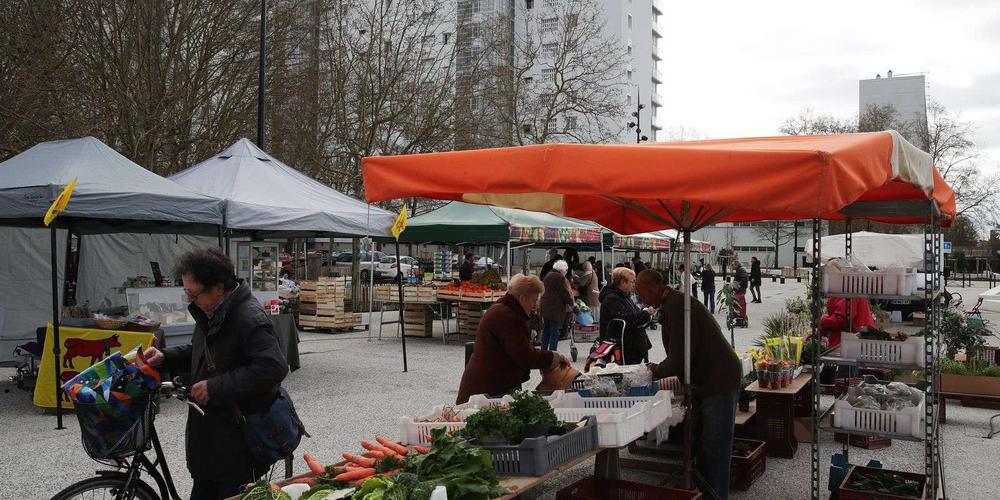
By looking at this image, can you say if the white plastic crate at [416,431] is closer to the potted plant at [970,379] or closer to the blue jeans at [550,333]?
the potted plant at [970,379]

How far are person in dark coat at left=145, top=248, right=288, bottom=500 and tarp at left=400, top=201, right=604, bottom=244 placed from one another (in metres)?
11.7

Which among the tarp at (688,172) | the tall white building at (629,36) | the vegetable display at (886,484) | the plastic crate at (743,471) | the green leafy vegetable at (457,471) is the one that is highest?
the tall white building at (629,36)

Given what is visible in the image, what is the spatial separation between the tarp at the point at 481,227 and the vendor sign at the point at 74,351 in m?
7.90

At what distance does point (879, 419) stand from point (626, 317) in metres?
4.49

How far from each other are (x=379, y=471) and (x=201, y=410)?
2.91 ft

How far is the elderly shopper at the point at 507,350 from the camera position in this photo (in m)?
5.74

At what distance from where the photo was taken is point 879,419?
511cm

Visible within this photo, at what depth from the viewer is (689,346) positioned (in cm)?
528

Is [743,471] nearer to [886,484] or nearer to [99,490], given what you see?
Result: [886,484]

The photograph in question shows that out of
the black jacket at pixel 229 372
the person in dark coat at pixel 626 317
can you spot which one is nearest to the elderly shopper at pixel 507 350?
the black jacket at pixel 229 372

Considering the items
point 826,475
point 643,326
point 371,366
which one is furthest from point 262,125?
point 826,475

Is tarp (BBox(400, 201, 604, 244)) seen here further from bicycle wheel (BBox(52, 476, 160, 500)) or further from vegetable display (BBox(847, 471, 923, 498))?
bicycle wheel (BBox(52, 476, 160, 500))

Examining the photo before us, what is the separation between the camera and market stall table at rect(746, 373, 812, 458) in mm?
7289

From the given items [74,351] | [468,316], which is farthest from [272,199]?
[468,316]
